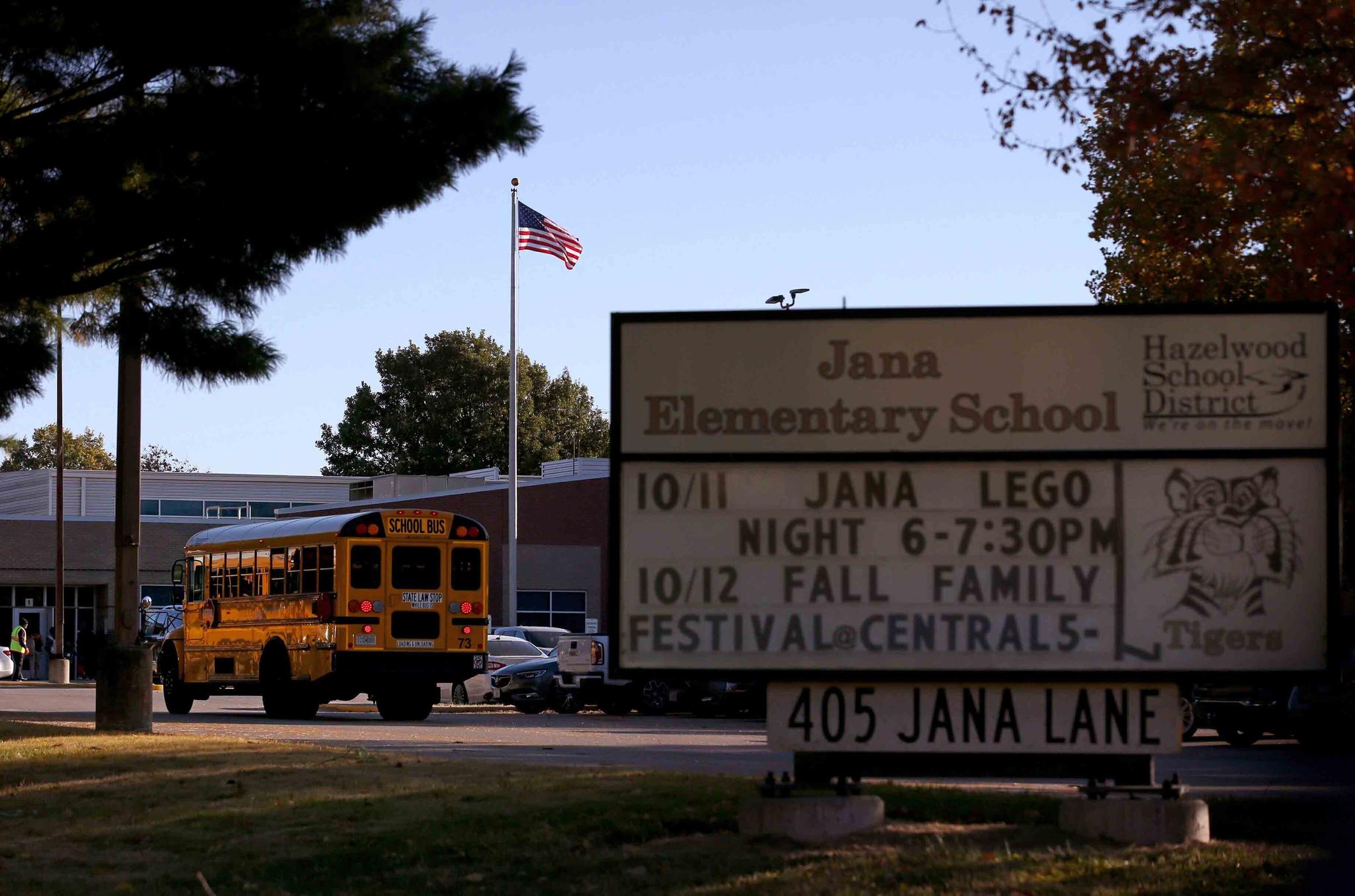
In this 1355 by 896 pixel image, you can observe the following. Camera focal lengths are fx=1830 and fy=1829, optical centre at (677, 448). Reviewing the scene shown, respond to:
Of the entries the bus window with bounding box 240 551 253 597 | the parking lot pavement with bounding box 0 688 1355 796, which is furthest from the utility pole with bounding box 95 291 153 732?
the bus window with bounding box 240 551 253 597

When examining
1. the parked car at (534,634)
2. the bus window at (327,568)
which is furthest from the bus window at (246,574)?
the parked car at (534,634)

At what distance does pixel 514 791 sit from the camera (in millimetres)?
12648

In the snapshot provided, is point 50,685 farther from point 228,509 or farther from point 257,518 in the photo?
point 228,509

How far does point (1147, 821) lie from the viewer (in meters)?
9.88

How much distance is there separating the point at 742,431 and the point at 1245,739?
15625 millimetres

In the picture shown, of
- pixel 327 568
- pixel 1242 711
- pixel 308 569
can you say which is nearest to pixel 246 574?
pixel 308 569

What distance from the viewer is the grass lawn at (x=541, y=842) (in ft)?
30.2

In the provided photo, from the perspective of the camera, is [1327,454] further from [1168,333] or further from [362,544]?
[362,544]

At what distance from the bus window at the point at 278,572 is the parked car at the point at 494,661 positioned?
6758 millimetres

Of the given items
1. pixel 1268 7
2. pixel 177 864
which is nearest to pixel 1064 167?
pixel 1268 7

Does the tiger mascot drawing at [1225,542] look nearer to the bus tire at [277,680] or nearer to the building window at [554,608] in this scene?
the bus tire at [277,680]

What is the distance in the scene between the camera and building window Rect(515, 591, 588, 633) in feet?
192

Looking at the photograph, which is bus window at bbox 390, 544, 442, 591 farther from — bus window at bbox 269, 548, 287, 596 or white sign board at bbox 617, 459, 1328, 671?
white sign board at bbox 617, 459, 1328, 671

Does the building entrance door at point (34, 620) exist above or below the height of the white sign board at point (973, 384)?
below
